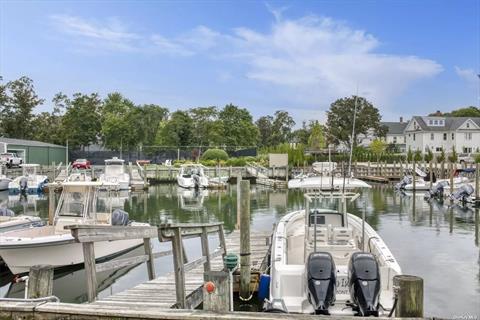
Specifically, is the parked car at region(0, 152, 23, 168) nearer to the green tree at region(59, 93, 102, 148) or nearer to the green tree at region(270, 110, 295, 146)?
the green tree at region(59, 93, 102, 148)

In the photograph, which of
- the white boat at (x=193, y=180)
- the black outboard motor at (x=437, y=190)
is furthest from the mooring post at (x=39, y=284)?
the white boat at (x=193, y=180)

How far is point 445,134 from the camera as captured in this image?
80.6 m

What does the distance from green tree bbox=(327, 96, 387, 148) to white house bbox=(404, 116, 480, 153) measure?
711 centimetres

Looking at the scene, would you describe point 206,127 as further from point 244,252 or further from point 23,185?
point 244,252

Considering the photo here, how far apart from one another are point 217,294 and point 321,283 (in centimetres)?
267

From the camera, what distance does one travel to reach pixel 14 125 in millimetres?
79812

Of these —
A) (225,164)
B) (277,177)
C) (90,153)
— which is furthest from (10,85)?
(277,177)

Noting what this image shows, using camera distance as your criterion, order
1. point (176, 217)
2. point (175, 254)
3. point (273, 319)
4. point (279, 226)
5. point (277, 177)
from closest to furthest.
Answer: point (273, 319), point (175, 254), point (279, 226), point (176, 217), point (277, 177)

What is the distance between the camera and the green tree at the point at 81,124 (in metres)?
74.8

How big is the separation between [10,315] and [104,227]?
206 cm

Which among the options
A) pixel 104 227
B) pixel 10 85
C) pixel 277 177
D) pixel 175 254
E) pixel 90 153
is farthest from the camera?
pixel 10 85

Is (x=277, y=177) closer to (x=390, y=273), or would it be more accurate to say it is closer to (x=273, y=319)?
(x=390, y=273)

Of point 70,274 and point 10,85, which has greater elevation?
point 10,85

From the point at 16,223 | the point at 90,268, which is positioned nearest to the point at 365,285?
the point at 90,268
